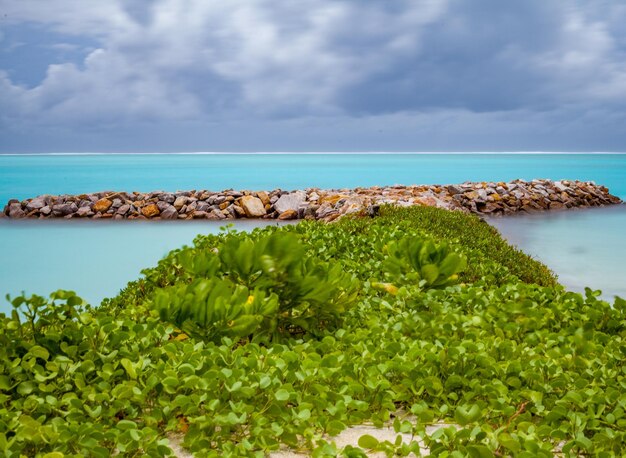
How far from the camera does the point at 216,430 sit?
2371 millimetres

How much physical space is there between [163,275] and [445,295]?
2.56 m

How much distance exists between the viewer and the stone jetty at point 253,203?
16922 mm

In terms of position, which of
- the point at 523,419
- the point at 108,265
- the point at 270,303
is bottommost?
the point at 108,265

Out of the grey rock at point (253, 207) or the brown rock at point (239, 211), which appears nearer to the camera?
the grey rock at point (253, 207)

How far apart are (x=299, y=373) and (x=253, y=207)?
14850 millimetres

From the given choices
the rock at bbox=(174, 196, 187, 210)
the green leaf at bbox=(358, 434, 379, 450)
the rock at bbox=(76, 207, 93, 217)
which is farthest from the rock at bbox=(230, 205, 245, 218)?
the green leaf at bbox=(358, 434, 379, 450)

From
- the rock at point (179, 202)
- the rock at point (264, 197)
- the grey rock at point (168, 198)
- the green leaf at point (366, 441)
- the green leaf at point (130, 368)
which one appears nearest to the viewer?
the green leaf at point (366, 441)

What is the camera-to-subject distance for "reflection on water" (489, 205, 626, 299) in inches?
390

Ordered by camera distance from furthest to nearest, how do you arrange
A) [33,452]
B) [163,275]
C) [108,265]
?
[108,265]
[163,275]
[33,452]

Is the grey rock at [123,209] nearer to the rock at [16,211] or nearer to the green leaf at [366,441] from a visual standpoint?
the rock at [16,211]

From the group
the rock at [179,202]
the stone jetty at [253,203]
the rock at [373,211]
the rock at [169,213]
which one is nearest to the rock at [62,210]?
the stone jetty at [253,203]

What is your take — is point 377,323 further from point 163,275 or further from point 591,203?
point 591,203

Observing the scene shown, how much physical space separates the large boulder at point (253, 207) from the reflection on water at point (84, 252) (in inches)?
28.8

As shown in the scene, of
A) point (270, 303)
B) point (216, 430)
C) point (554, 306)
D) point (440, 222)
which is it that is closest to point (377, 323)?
point (270, 303)
